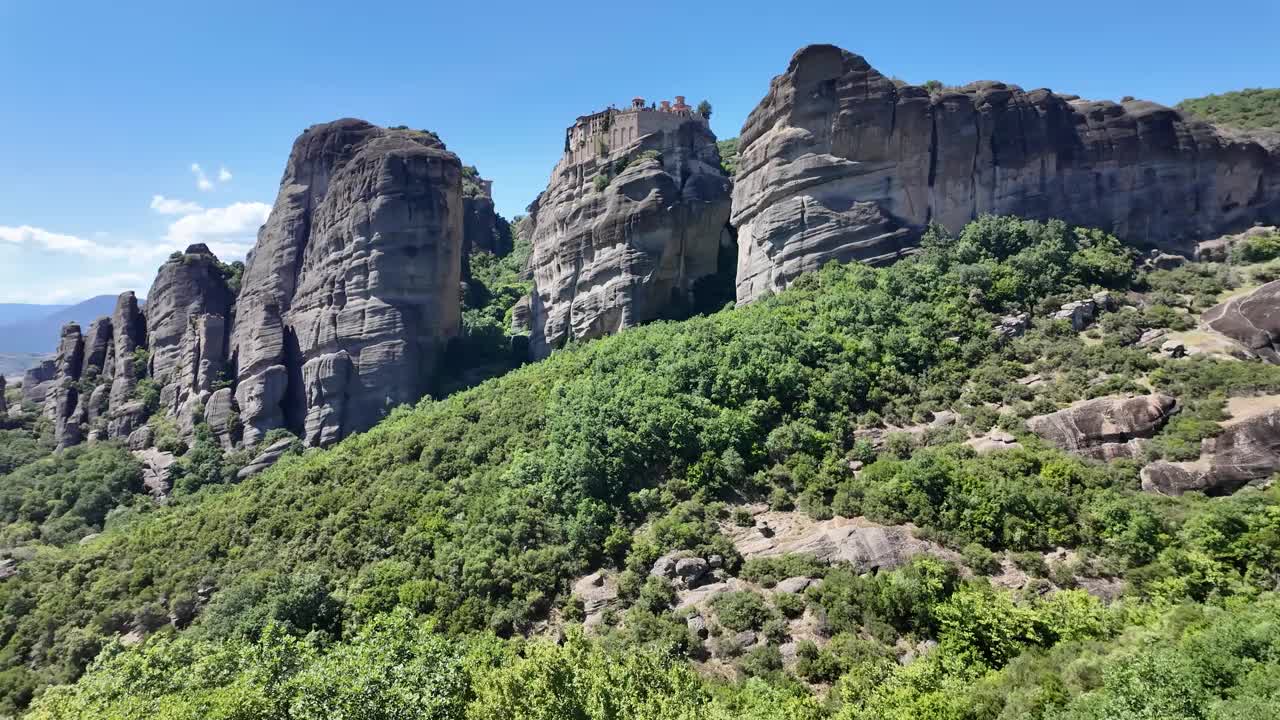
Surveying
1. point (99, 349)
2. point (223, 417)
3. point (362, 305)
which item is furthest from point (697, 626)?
point (99, 349)

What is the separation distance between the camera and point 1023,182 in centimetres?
4725

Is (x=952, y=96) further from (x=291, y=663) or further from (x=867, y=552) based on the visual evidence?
(x=291, y=663)

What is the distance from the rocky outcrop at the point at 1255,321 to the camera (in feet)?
110

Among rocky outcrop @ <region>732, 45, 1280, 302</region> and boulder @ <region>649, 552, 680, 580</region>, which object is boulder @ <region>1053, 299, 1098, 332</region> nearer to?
rocky outcrop @ <region>732, 45, 1280, 302</region>

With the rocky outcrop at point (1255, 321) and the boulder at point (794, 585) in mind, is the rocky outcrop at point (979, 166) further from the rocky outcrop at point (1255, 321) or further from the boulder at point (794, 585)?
the boulder at point (794, 585)

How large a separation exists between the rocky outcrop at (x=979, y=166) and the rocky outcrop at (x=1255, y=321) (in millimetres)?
11127

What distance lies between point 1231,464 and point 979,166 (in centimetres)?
2655

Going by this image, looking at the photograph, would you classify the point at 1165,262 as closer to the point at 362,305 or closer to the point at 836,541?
the point at 836,541

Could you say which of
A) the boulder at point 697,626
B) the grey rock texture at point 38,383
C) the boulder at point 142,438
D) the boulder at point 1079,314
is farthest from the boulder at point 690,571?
the grey rock texture at point 38,383

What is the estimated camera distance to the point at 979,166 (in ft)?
156

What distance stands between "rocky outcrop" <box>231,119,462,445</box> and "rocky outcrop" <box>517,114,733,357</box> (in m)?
10.00

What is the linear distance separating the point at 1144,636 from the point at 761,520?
14.6 metres

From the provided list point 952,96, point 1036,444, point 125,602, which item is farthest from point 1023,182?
point 125,602

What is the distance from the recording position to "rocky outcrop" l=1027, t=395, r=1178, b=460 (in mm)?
29750
